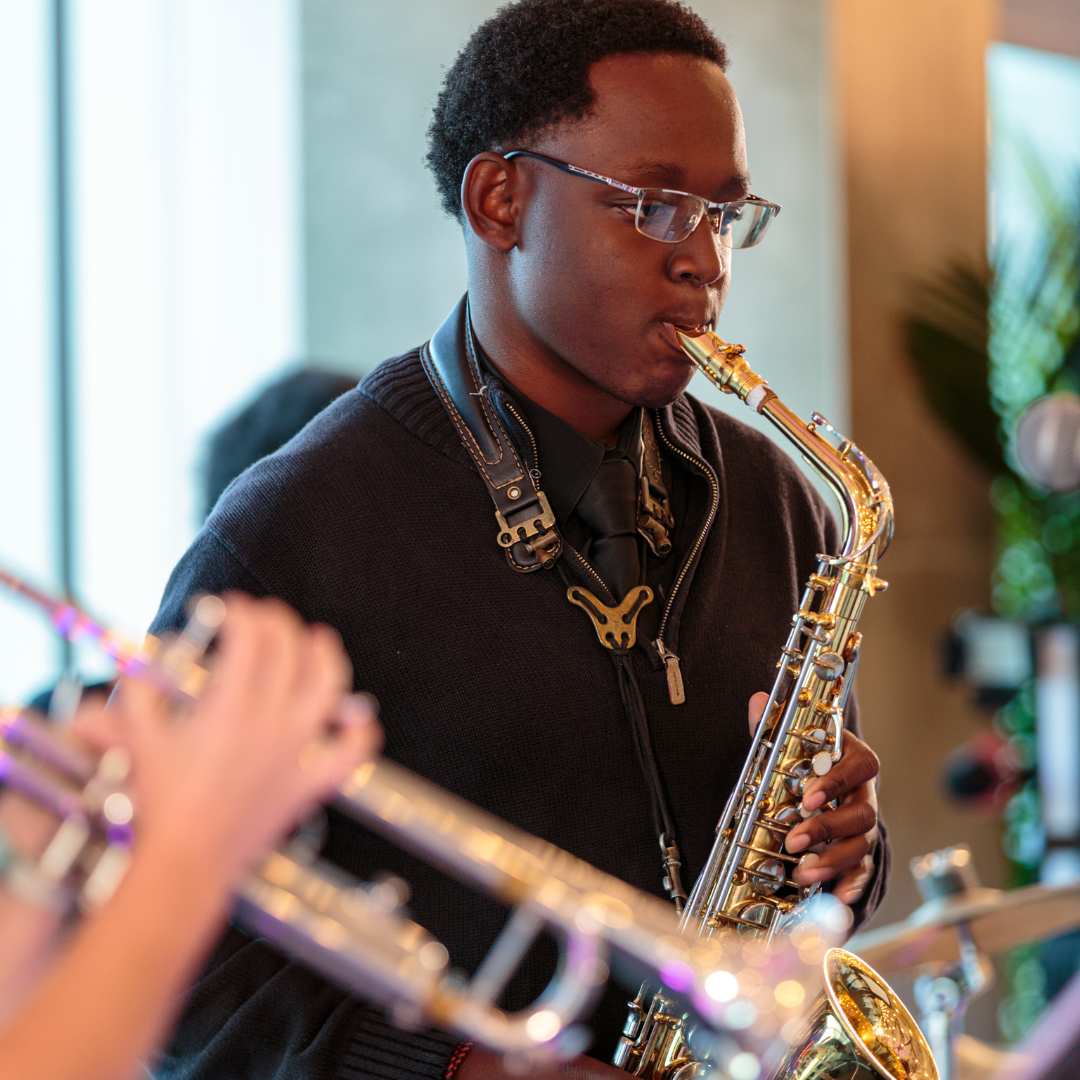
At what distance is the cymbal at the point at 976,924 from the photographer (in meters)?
2.14

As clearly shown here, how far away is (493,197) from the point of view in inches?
69.9

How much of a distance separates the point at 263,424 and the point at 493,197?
1090 millimetres

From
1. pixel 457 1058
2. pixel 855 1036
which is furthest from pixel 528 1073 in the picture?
pixel 855 1036

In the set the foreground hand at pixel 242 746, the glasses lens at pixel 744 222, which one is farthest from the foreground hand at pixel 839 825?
the foreground hand at pixel 242 746

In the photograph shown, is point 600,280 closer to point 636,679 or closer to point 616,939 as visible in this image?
point 636,679

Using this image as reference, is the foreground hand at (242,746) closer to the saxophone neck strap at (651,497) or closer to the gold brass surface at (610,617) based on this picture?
the gold brass surface at (610,617)

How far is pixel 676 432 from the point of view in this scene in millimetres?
1912

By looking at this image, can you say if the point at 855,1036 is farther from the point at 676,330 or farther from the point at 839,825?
the point at 676,330

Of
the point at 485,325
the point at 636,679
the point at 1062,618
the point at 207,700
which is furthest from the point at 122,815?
the point at 1062,618

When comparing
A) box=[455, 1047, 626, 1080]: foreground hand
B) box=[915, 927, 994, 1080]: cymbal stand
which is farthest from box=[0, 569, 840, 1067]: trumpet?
box=[915, 927, 994, 1080]: cymbal stand

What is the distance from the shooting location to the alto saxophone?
5.37 feet

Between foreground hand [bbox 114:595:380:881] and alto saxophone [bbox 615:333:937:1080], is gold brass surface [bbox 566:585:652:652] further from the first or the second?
foreground hand [bbox 114:595:380:881]

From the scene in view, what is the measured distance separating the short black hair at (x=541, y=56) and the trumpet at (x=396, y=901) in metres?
0.97

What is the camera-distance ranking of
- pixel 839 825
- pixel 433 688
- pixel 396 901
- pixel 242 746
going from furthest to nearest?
pixel 839 825 < pixel 433 688 < pixel 396 901 < pixel 242 746
